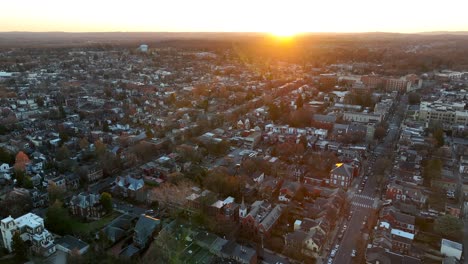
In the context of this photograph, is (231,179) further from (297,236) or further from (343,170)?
(343,170)

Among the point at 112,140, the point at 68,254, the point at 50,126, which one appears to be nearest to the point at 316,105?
the point at 112,140

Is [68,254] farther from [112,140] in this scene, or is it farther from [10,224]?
[112,140]

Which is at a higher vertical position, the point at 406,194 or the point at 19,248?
the point at 19,248

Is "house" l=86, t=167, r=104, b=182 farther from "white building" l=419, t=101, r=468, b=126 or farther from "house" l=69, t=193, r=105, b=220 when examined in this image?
"white building" l=419, t=101, r=468, b=126

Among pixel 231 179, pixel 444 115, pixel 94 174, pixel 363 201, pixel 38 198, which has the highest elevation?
pixel 231 179

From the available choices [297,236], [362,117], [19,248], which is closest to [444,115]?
[362,117]

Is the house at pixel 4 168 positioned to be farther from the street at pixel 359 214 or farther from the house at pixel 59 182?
the street at pixel 359 214
